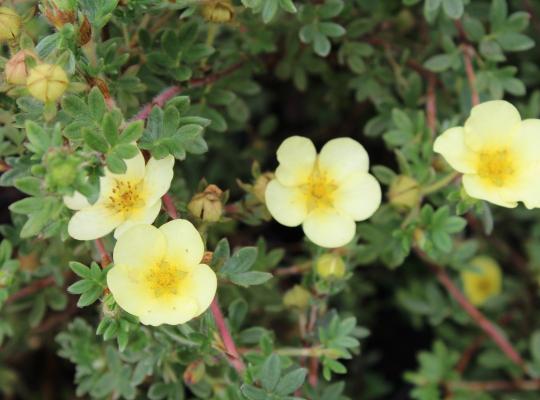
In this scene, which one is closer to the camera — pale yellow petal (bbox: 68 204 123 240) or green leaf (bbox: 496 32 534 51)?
pale yellow petal (bbox: 68 204 123 240)

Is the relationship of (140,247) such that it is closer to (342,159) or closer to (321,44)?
(342,159)

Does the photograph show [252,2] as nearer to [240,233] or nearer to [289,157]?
[289,157]

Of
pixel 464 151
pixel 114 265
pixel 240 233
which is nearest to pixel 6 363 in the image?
pixel 240 233

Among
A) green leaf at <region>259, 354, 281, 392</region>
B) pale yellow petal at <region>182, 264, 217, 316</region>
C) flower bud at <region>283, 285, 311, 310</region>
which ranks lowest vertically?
flower bud at <region>283, 285, 311, 310</region>

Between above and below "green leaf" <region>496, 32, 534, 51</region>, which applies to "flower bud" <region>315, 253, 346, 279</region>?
below

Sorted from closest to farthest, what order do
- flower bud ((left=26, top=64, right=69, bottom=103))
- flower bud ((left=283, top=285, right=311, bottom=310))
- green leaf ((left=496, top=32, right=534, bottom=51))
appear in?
flower bud ((left=26, top=64, right=69, bottom=103)) → flower bud ((left=283, top=285, right=311, bottom=310)) → green leaf ((left=496, top=32, right=534, bottom=51))

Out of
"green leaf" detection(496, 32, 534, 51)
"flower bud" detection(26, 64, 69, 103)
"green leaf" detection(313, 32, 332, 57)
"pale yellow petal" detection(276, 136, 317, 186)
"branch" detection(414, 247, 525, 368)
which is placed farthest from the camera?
"branch" detection(414, 247, 525, 368)

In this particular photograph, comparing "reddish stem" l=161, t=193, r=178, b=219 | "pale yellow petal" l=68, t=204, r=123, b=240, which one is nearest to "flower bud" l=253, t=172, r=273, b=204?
"reddish stem" l=161, t=193, r=178, b=219

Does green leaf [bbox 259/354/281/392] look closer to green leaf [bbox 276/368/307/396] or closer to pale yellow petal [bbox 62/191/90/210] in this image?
green leaf [bbox 276/368/307/396]
